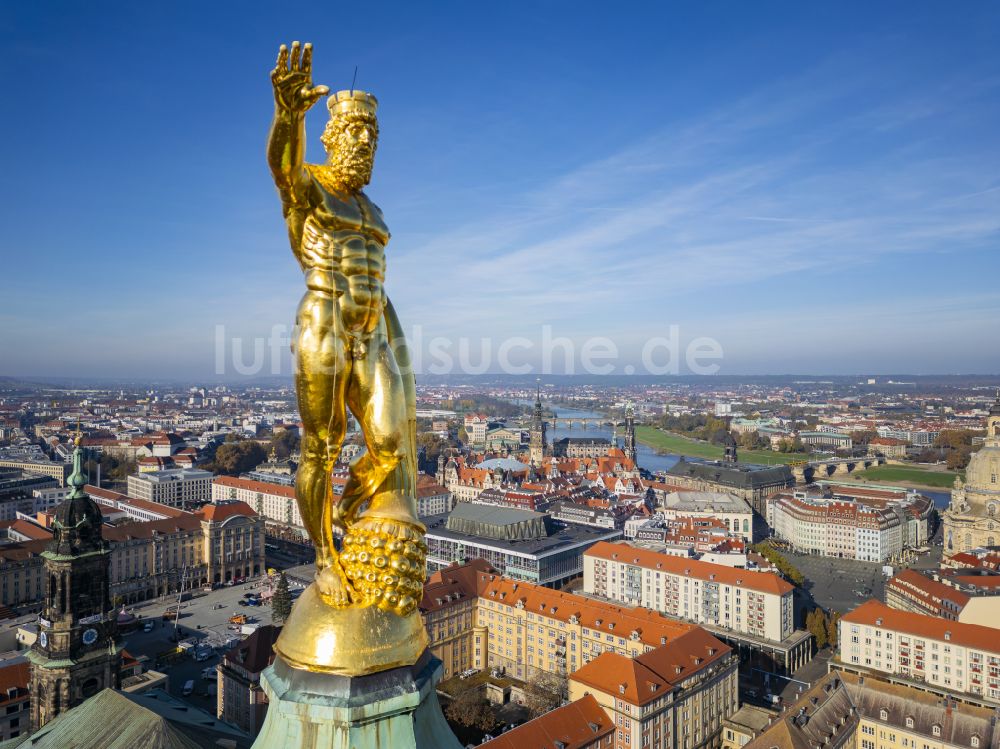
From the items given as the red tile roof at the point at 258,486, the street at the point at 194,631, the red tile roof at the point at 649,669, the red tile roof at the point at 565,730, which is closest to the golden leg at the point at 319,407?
the red tile roof at the point at 565,730

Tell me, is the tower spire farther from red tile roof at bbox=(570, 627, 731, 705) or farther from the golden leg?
the golden leg

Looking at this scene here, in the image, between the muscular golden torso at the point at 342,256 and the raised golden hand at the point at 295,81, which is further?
the muscular golden torso at the point at 342,256

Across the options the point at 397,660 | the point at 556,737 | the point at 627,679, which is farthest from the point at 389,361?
the point at 627,679

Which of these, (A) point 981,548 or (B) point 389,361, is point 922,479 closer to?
(A) point 981,548

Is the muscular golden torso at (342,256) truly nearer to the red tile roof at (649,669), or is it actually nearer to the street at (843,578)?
the red tile roof at (649,669)

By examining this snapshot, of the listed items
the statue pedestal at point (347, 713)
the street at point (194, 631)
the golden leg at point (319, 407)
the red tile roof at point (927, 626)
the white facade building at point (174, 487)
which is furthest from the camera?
the white facade building at point (174, 487)

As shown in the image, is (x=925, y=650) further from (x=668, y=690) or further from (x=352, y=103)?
(x=352, y=103)
